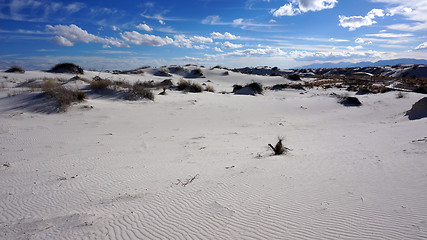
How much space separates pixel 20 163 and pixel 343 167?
6855 millimetres

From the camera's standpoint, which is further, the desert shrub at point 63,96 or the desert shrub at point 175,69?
the desert shrub at point 175,69

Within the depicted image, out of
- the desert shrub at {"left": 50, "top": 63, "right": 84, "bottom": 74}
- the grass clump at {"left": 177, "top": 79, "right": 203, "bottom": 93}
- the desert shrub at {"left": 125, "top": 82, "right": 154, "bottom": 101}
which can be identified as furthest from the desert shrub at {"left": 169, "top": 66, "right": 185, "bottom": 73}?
the desert shrub at {"left": 125, "top": 82, "right": 154, "bottom": 101}

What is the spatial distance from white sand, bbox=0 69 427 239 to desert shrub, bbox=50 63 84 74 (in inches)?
715

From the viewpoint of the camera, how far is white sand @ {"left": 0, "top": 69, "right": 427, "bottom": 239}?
2.91m

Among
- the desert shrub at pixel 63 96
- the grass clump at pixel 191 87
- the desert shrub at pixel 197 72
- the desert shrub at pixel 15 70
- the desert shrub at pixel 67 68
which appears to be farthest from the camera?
the desert shrub at pixel 197 72

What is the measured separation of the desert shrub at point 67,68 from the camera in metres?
25.2

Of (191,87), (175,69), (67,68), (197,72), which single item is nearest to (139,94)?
(191,87)

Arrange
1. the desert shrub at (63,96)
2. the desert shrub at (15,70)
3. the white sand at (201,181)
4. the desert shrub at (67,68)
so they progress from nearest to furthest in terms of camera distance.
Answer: the white sand at (201,181) → the desert shrub at (63,96) → the desert shrub at (15,70) → the desert shrub at (67,68)

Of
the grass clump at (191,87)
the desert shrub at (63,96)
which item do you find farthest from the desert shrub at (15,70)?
the grass clump at (191,87)

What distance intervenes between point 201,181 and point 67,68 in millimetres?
26909

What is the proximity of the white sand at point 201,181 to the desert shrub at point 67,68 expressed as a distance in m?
18.2

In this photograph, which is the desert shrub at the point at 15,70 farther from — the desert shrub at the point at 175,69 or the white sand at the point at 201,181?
the desert shrub at the point at 175,69

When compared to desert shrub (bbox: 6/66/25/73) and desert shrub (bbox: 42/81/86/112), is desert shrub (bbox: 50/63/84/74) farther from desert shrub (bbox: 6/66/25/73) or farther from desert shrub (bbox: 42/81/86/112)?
desert shrub (bbox: 42/81/86/112)

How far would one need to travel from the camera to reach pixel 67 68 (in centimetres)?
2550
